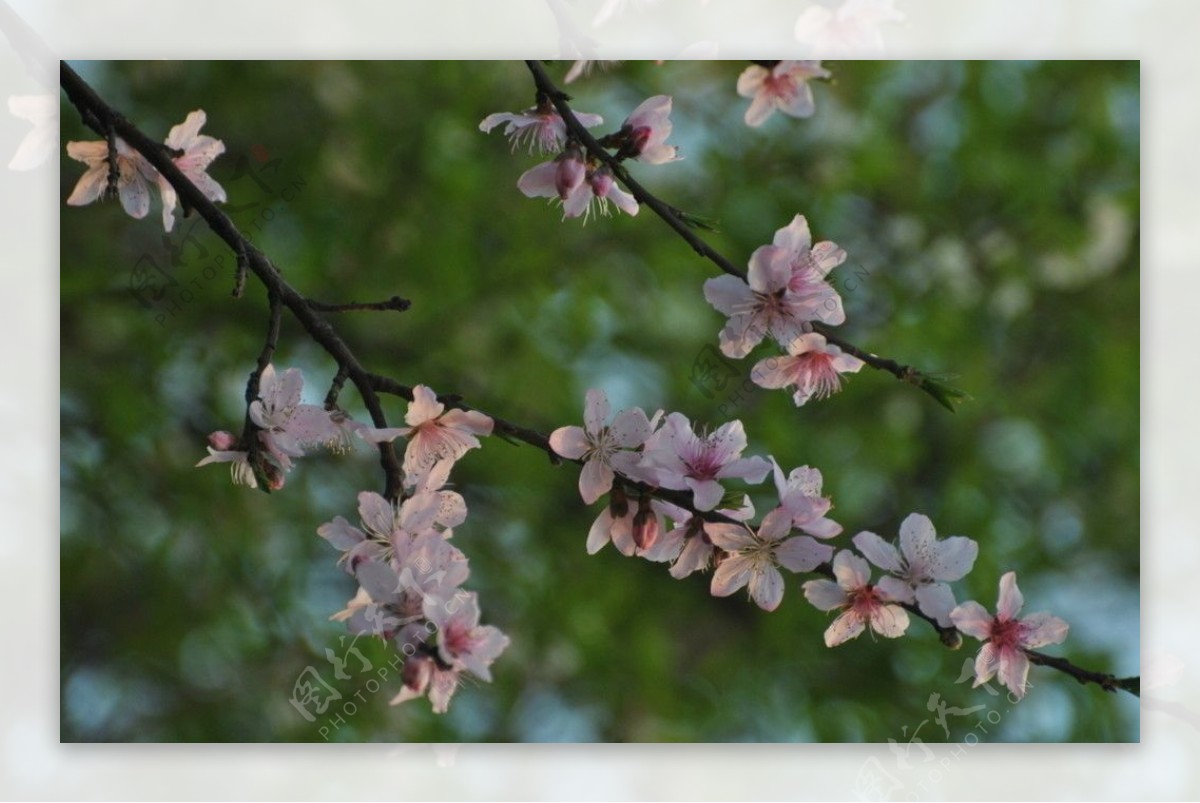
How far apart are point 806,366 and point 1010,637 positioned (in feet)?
1.15

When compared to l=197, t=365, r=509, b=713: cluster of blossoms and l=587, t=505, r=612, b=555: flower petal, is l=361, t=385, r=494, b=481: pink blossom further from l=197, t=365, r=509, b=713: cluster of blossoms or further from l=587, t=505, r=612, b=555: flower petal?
l=587, t=505, r=612, b=555: flower petal

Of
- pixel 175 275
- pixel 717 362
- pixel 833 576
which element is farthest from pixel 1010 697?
pixel 175 275

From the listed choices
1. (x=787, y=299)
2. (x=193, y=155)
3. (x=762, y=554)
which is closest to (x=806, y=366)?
(x=787, y=299)

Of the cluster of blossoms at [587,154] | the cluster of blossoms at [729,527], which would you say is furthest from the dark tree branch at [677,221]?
the cluster of blossoms at [729,527]

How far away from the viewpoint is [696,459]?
101 cm

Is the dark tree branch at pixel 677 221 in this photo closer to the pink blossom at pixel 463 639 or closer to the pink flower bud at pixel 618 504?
the pink flower bud at pixel 618 504

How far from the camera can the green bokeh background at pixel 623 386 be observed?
130 centimetres

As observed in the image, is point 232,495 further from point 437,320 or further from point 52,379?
point 437,320

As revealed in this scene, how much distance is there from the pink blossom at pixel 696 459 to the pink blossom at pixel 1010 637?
12.8 inches

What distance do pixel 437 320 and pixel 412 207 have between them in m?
0.15

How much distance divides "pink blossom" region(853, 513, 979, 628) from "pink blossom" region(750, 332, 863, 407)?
0.15m

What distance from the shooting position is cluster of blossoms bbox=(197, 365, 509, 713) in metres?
1.00

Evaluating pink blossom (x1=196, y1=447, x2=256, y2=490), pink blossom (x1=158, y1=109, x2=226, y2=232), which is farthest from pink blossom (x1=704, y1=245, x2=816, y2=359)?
pink blossom (x1=158, y1=109, x2=226, y2=232)

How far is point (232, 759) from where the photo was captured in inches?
50.1
